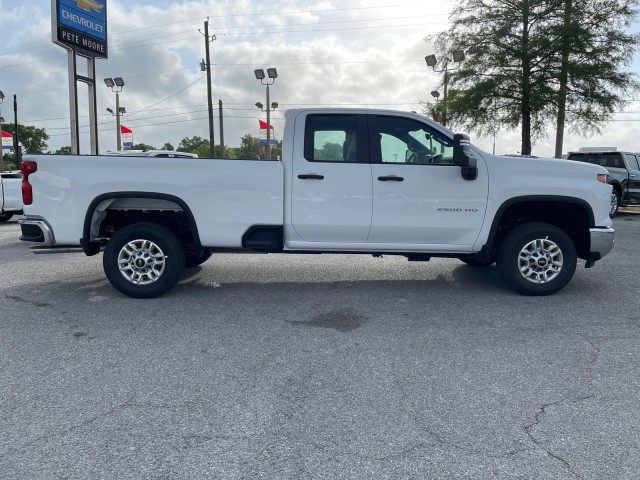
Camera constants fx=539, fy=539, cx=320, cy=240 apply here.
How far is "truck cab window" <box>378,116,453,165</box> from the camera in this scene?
604cm

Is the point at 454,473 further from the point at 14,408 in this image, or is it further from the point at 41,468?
the point at 14,408

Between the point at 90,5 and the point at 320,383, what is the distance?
21.1 m

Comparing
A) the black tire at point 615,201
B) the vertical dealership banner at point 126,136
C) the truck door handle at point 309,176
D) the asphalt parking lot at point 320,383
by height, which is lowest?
the asphalt parking lot at point 320,383

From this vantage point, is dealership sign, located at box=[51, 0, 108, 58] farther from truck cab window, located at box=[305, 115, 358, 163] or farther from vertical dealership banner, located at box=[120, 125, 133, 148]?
vertical dealership banner, located at box=[120, 125, 133, 148]

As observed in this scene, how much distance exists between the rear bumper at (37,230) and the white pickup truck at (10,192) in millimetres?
10780

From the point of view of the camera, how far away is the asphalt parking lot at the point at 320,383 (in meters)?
2.74

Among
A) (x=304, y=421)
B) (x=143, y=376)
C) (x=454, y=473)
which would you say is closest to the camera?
(x=454, y=473)

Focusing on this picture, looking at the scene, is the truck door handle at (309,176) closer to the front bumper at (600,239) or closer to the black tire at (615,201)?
the front bumper at (600,239)

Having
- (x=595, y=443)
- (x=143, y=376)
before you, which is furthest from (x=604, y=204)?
(x=143, y=376)

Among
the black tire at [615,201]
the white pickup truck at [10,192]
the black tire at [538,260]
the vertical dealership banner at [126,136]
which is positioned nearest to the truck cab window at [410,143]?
the black tire at [538,260]

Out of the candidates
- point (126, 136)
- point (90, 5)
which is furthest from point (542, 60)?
point (126, 136)

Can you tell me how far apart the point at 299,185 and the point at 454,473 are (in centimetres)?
383

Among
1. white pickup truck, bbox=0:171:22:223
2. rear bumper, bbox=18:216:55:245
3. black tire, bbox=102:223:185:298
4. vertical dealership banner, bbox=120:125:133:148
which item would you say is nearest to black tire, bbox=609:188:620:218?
black tire, bbox=102:223:185:298

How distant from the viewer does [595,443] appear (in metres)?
2.89
